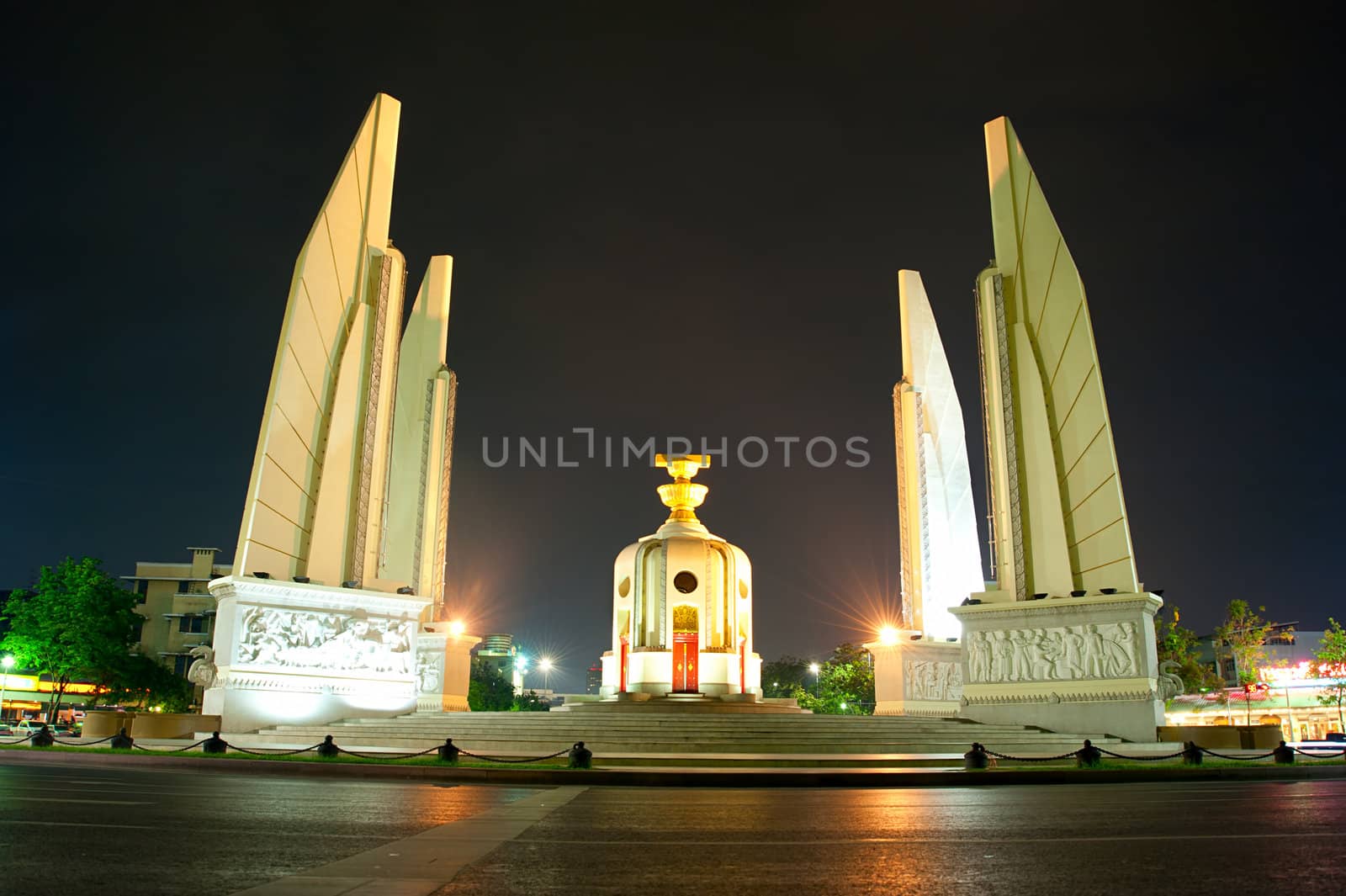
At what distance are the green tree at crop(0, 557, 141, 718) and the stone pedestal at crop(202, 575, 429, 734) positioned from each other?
20423 mm

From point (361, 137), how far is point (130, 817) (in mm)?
20859

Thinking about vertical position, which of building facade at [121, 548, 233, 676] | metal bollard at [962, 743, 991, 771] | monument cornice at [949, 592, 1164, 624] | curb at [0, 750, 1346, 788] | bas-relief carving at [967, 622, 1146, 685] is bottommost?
curb at [0, 750, 1346, 788]

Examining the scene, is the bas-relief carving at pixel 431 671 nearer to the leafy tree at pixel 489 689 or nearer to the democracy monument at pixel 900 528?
the democracy monument at pixel 900 528

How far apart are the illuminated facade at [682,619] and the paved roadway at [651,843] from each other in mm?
23195

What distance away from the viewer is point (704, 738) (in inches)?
698

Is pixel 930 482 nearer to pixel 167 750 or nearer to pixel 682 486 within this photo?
pixel 682 486

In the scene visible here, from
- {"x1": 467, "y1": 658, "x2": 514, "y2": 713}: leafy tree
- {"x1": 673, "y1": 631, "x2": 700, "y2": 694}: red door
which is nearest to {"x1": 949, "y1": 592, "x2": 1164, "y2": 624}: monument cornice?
{"x1": 673, "y1": 631, "x2": 700, "y2": 694}: red door

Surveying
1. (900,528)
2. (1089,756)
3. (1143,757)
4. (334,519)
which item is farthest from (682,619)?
(1089,756)

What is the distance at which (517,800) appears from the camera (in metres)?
9.66

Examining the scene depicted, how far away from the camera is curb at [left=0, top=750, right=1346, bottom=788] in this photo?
1255 cm

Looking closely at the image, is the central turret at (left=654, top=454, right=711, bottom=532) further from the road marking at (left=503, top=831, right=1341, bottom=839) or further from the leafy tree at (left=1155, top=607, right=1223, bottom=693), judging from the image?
the road marking at (left=503, top=831, right=1341, bottom=839)

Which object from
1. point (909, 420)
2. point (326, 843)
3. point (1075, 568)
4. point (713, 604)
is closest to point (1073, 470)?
point (1075, 568)

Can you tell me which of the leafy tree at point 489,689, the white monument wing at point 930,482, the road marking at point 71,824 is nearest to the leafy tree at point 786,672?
the leafy tree at point 489,689

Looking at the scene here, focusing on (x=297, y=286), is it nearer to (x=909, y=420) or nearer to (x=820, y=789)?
(x=820, y=789)
